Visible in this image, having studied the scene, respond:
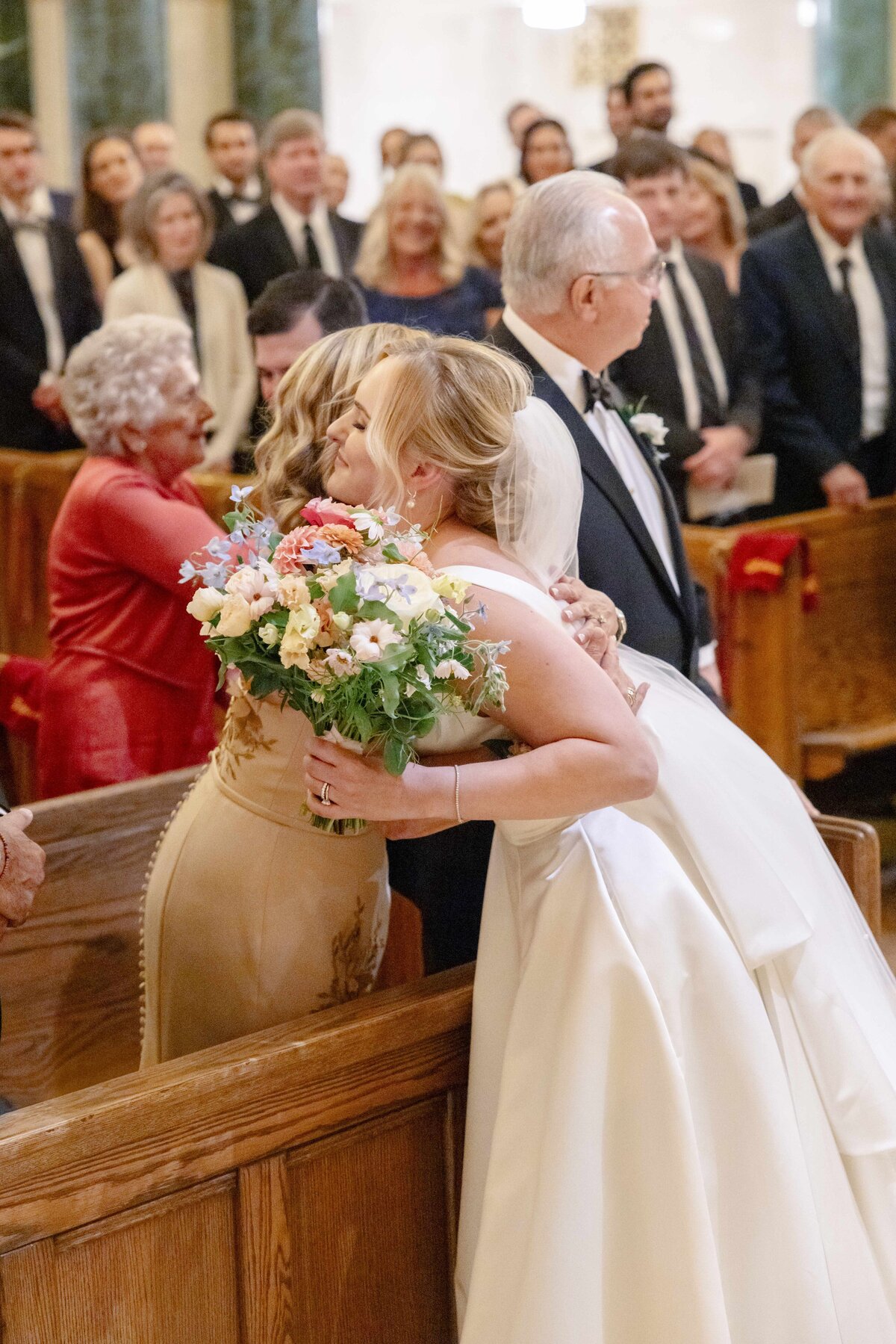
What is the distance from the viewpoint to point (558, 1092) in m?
2.04

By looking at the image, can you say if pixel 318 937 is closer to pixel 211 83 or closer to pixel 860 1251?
pixel 860 1251

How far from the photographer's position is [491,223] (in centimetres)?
791

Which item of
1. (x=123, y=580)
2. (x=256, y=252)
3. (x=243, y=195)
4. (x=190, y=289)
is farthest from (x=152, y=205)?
(x=123, y=580)

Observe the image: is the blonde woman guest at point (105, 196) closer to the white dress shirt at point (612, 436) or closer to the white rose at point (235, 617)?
the white dress shirt at point (612, 436)

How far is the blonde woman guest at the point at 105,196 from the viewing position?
25.2 feet

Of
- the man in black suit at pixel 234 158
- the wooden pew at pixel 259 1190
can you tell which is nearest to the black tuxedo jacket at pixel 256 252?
the man in black suit at pixel 234 158

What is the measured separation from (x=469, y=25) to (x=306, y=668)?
13.6 meters

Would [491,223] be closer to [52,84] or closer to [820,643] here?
[820,643]

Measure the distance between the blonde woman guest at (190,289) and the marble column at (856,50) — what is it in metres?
6.39

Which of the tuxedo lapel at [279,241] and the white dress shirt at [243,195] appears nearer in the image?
the tuxedo lapel at [279,241]

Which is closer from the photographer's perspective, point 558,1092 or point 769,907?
point 558,1092

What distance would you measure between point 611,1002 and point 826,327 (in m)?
4.05

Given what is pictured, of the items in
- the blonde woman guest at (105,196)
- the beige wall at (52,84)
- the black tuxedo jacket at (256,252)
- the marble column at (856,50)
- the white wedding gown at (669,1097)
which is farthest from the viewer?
the marble column at (856,50)

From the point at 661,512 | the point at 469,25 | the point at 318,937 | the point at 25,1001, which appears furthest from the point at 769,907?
the point at 469,25
